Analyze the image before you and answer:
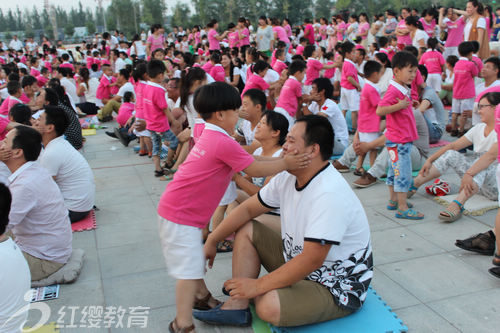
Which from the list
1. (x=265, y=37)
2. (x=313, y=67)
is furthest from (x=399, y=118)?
(x=265, y=37)

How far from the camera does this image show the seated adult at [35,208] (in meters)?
3.54

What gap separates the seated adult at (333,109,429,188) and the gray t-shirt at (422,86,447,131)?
0.92m

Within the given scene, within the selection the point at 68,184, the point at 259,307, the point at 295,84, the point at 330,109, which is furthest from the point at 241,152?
the point at 295,84

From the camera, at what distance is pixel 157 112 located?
688 cm

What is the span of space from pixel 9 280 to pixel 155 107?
4712 mm

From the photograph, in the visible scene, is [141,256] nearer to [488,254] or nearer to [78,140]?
[488,254]

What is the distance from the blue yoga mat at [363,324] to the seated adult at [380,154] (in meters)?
2.98

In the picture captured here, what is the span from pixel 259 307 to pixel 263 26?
13.0 meters

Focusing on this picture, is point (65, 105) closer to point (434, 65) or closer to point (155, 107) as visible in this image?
point (155, 107)

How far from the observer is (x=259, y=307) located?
2.72 meters

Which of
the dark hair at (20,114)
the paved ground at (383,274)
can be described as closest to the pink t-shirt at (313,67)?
the paved ground at (383,274)

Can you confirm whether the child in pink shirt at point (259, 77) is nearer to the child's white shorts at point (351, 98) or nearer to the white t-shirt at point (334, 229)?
the child's white shorts at point (351, 98)

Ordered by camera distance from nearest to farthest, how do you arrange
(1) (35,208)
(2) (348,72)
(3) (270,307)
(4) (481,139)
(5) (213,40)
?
(3) (270,307), (1) (35,208), (4) (481,139), (2) (348,72), (5) (213,40)

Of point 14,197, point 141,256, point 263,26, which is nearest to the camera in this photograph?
point 14,197
